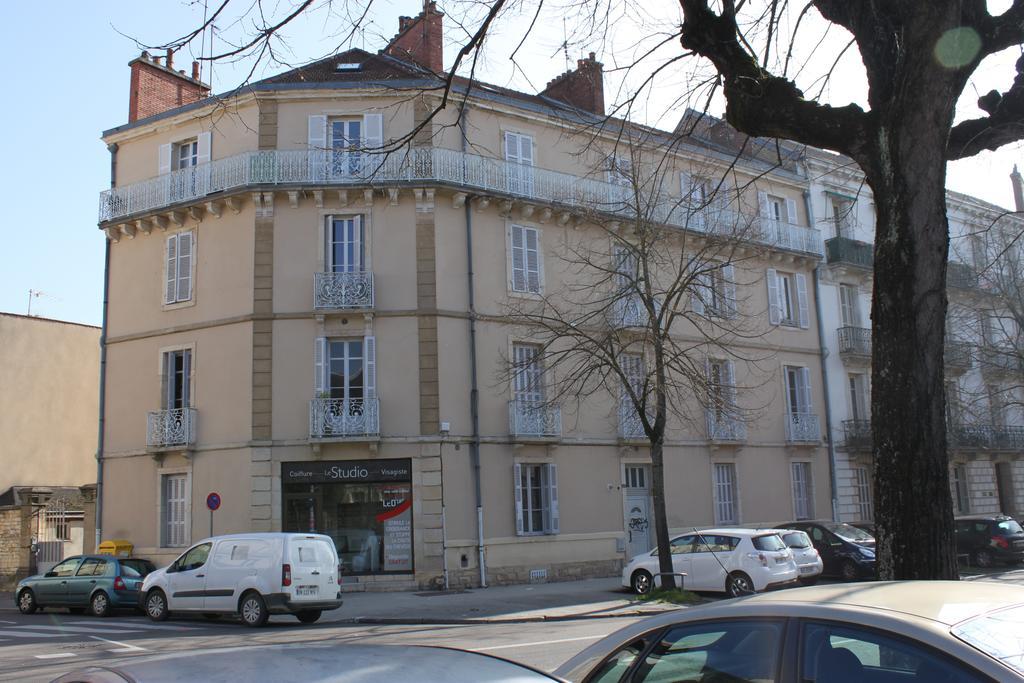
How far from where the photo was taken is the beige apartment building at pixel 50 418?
29.1 meters

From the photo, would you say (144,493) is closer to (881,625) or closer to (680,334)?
(680,334)

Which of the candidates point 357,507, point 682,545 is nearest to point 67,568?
point 357,507

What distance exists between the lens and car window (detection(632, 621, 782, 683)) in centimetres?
356

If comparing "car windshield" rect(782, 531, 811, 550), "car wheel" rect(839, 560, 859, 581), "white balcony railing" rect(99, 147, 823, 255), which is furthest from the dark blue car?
"car wheel" rect(839, 560, 859, 581)

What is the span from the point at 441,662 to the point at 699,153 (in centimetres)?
2720

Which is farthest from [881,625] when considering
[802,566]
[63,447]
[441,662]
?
[63,447]

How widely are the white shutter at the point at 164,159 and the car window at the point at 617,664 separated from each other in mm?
24275

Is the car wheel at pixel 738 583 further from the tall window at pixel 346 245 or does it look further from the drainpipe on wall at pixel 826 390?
the drainpipe on wall at pixel 826 390

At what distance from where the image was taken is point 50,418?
33812 mm

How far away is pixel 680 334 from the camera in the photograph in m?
27.8

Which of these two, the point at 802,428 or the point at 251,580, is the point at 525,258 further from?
the point at 251,580

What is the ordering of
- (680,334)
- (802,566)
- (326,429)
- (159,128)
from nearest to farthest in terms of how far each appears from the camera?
(802,566) → (326,429) → (159,128) → (680,334)

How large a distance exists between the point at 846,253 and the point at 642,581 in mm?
17919

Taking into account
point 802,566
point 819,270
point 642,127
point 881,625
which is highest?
point 819,270
